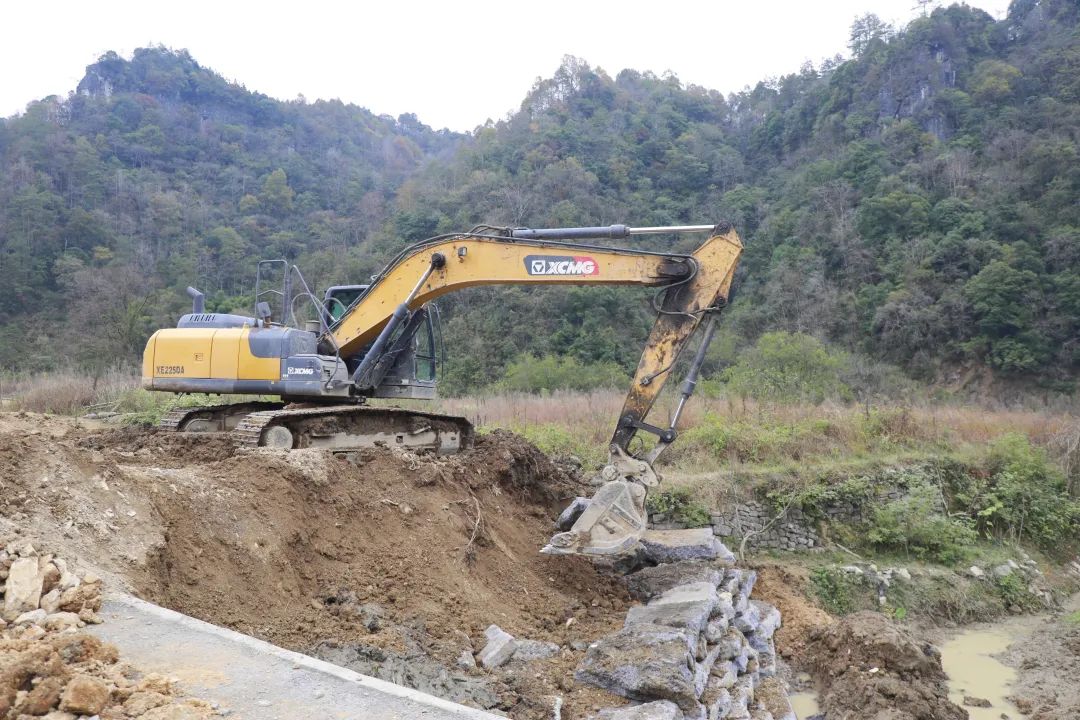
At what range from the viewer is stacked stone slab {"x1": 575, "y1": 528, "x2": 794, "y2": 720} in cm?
491

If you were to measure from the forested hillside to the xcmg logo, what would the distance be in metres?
19.8

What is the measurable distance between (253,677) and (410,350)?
6349 mm

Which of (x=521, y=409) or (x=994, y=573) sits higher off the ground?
(x=521, y=409)

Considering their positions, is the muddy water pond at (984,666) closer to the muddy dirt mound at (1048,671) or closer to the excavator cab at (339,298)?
the muddy dirt mound at (1048,671)

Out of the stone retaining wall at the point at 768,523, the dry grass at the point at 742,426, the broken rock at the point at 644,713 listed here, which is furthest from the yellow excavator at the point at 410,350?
the dry grass at the point at 742,426

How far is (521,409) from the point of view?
15422mm

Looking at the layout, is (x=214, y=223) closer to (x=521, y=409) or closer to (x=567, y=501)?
(x=521, y=409)

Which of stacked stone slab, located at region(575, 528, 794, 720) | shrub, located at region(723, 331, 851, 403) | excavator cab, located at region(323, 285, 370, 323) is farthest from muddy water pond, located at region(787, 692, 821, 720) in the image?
shrub, located at region(723, 331, 851, 403)

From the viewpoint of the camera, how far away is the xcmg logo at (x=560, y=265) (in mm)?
8031

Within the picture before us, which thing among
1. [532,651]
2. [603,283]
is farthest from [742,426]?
[532,651]

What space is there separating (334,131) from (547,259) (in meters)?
68.5

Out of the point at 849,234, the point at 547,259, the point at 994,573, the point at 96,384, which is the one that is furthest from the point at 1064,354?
the point at 96,384

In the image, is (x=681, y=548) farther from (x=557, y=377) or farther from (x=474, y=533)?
(x=557, y=377)

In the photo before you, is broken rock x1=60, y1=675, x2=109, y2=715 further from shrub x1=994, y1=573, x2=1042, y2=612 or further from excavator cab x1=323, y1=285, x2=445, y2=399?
shrub x1=994, y1=573, x2=1042, y2=612
